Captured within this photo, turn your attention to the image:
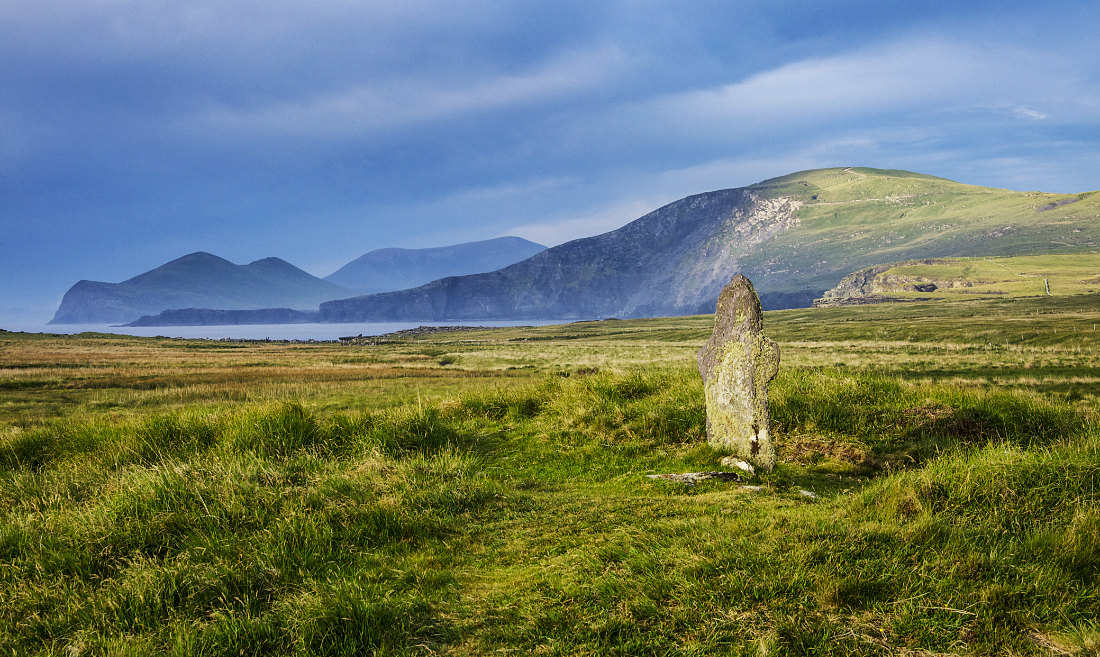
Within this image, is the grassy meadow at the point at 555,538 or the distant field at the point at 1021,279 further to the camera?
the distant field at the point at 1021,279

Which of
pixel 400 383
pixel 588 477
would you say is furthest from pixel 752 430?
pixel 400 383

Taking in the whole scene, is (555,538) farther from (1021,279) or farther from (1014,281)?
(1021,279)

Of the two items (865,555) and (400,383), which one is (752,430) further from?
(400,383)

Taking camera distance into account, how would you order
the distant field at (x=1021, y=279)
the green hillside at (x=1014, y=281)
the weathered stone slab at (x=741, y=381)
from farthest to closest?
the green hillside at (x=1014, y=281) → the distant field at (x=1021, y=279) → the weathered stone slab at (x=741, y=381)

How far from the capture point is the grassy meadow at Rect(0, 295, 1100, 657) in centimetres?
385

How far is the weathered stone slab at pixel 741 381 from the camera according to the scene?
8.60 metres

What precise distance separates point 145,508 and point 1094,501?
A: 9.86 m

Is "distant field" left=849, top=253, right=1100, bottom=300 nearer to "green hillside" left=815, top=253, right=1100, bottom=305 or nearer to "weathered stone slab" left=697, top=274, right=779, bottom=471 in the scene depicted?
"green hillside" left=815, top=253, right=1100, bottom=305

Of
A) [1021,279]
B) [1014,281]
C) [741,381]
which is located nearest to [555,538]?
[741,381]

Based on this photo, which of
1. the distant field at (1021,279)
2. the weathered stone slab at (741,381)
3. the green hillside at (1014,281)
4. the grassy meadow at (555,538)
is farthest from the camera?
the green hillside at (1014,281)

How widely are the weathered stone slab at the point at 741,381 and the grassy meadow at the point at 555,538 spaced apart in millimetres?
404

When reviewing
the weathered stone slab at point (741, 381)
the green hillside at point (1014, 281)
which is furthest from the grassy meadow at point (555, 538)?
the green hillside at point (1014, 281)

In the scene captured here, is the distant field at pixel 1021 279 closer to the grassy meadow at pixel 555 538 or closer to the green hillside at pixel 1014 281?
the green hillside at pixel 1014 281

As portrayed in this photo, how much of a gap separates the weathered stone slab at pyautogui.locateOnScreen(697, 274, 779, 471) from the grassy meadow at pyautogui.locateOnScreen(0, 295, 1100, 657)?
A: 40 cm
